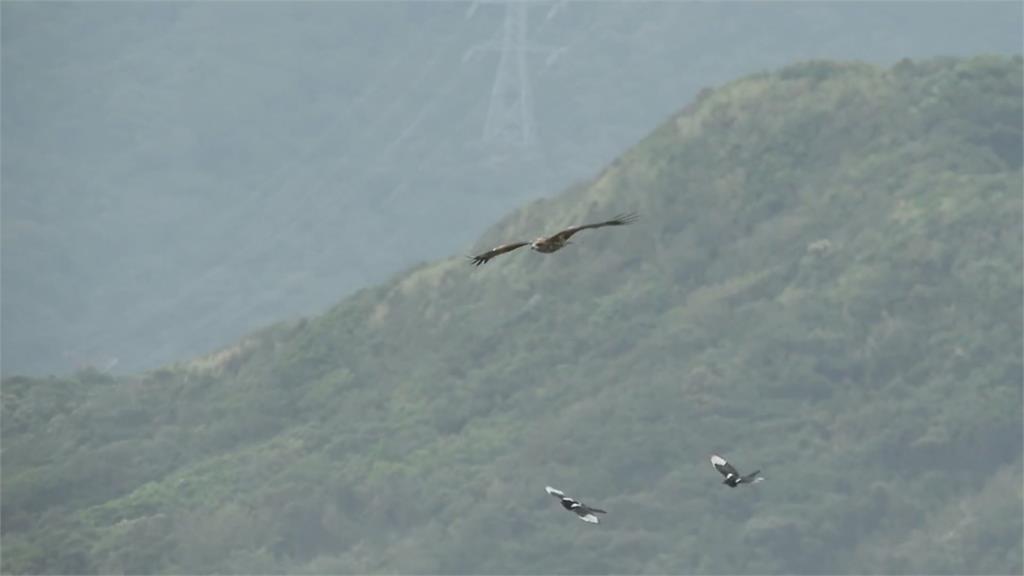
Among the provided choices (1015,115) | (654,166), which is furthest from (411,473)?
(1015,115)

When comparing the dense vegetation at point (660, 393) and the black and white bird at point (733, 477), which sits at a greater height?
the dense vegetation at point (660, 393)

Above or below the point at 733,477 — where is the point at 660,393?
above

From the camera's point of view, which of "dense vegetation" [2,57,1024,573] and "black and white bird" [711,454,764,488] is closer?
"black and white bird" [711,454,764,488]

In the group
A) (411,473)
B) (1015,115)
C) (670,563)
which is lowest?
(670,563)

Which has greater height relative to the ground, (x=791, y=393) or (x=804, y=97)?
(x=804, y=97)

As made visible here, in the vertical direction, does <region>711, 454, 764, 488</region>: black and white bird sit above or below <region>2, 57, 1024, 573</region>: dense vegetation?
below

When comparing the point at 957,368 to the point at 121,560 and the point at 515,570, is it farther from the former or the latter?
the point at 121,560

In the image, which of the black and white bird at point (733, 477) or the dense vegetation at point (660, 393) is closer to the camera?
the black and white bird at point (733, 477)

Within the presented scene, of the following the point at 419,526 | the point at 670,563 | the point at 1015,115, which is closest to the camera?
the point at 670,563
